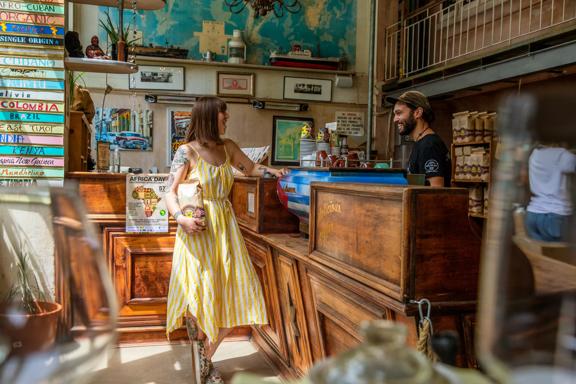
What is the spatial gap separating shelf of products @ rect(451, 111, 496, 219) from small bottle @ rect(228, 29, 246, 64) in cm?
326

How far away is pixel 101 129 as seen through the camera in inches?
297

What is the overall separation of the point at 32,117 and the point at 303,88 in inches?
225

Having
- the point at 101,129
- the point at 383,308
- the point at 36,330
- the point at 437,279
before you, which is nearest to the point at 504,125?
the point at 36,330

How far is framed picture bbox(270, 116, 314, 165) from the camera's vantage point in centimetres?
830

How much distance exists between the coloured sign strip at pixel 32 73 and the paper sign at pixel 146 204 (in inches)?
31.8

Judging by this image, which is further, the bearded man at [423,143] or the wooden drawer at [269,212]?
the wooden drawer at [269,212]

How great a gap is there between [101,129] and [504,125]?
7782mm

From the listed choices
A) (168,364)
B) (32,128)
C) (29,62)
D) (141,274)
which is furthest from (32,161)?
(168,364)

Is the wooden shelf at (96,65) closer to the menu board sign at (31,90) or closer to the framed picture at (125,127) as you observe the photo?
the menu board sign at (31,90)

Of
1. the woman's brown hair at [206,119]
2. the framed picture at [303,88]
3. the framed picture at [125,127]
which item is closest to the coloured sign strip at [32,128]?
the woman's brown hair at [206,119]

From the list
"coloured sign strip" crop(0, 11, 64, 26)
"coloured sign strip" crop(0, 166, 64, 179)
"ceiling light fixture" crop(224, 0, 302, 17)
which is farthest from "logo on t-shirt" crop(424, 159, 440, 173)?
"ceiling light fixture" crop(224, 0, 302, 17)

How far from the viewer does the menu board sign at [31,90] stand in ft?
9.49

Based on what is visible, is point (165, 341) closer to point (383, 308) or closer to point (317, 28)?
point (383, 308)

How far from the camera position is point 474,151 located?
23.1ft
